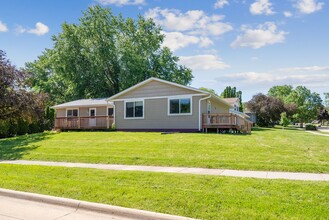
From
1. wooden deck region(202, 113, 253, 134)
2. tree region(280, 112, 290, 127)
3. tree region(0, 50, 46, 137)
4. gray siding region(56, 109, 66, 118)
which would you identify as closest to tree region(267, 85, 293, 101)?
tree region(280, 112, 290, 127)

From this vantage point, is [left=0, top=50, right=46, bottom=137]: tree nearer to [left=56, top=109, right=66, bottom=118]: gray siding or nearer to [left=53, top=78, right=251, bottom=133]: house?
[left=53, top=78, right=251, bottom=133]: house

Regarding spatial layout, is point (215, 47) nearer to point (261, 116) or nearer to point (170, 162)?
point (170, 162)

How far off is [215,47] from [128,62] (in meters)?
14.8

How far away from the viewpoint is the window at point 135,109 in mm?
21734

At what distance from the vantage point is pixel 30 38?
77.1 feet

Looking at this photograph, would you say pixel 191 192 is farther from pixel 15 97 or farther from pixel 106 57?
pixel 106 57

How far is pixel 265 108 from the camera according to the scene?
4662 cm

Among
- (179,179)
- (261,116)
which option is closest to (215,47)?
(179,179)

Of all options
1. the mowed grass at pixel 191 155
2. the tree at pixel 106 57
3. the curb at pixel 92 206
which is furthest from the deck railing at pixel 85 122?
the curb at pixel 92 206

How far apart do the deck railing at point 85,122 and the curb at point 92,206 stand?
1719 centimetres

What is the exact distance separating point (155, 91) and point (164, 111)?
1696mm

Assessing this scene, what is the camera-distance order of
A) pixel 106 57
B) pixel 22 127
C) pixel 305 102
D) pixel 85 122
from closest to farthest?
pixel 85 122, pixel 22 127, pixel 106 57, pixel 305 102

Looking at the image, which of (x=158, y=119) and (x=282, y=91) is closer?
(x=158, y=119)

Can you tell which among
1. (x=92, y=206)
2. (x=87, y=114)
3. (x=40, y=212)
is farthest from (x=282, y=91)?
(x=40, y=212)
